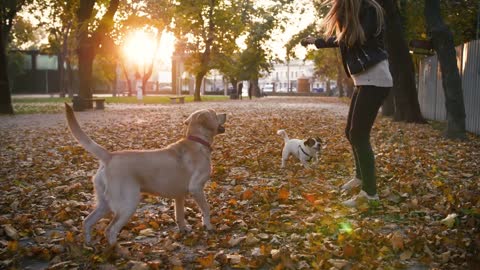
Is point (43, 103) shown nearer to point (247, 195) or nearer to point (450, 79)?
point (450, 79)

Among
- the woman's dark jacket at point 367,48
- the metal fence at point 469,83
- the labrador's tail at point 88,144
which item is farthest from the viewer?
the metal fence at point 469,83

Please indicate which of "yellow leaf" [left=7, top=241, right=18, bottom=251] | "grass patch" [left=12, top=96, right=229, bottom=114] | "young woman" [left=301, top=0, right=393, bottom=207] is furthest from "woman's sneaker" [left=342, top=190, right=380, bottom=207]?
"grass patch" [left=12, top=96, right=229, bottom=114]

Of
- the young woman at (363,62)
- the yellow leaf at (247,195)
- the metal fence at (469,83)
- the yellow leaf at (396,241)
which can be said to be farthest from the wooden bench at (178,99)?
the yellow leaf at (396,241)

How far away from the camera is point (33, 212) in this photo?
17.3 ft

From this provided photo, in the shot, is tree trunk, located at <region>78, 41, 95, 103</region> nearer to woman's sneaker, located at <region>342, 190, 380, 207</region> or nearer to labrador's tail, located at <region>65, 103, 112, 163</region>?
woman's sneaker, located at <region>342, 190, 380, 207</region>

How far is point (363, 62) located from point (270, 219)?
1.88 m

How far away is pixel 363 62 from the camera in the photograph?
490 cm

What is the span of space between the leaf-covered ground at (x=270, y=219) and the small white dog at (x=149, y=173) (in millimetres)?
270

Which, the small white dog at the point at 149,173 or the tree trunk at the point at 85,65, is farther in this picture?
the tree trunk at the point at 85,65

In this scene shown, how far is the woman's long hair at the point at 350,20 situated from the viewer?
4773mm

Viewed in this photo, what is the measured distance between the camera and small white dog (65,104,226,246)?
3791 mm

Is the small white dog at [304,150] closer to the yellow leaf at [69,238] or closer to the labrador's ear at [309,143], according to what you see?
the labrador's ear at [309,143]

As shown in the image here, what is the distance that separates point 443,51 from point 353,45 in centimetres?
744

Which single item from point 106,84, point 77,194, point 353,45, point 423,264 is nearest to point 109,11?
point 77,194
